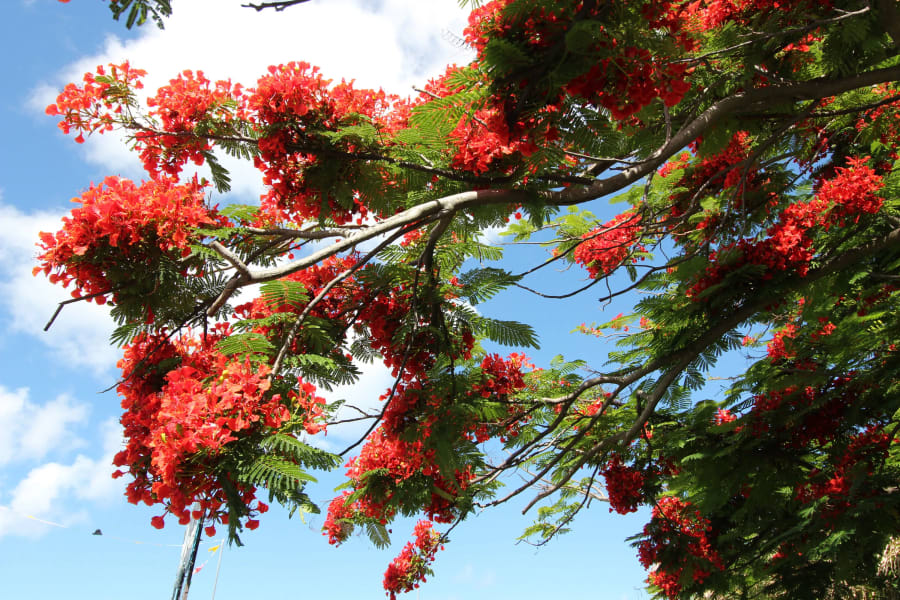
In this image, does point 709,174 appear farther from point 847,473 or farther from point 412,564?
point 412,564

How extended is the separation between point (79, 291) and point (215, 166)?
1396 millimetres

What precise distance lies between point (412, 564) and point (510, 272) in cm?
409

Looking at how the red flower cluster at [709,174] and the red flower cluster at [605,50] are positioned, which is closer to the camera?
the red flower cluster at [605,50]

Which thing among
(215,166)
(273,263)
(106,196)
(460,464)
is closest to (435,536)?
(460,464)

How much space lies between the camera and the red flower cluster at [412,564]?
6.48m

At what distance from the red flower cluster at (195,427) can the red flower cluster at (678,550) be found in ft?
15.2

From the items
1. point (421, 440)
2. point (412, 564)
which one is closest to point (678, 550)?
point (412, 564)

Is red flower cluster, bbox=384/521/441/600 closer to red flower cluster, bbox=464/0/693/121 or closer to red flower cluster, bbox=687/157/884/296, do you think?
red flower cluster, bbox=687/157/884/296

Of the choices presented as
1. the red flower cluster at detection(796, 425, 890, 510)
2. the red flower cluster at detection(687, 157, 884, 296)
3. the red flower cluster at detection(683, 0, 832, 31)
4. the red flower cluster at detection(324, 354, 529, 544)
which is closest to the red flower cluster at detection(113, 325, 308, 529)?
the red flower cluster at detection(324, 354, 529, 544)

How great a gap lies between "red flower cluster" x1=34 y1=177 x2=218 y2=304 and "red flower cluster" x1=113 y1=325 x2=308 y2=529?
55 cm

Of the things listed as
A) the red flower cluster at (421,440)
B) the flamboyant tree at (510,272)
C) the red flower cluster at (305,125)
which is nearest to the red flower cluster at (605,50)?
the flamboyant tree at (510,272)

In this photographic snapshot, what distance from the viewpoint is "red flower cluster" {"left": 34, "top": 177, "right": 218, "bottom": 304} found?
9.62 ft

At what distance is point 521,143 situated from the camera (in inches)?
109

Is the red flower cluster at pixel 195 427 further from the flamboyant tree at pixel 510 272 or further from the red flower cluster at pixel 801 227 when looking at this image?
the red flower cluster at pixel 801 227
